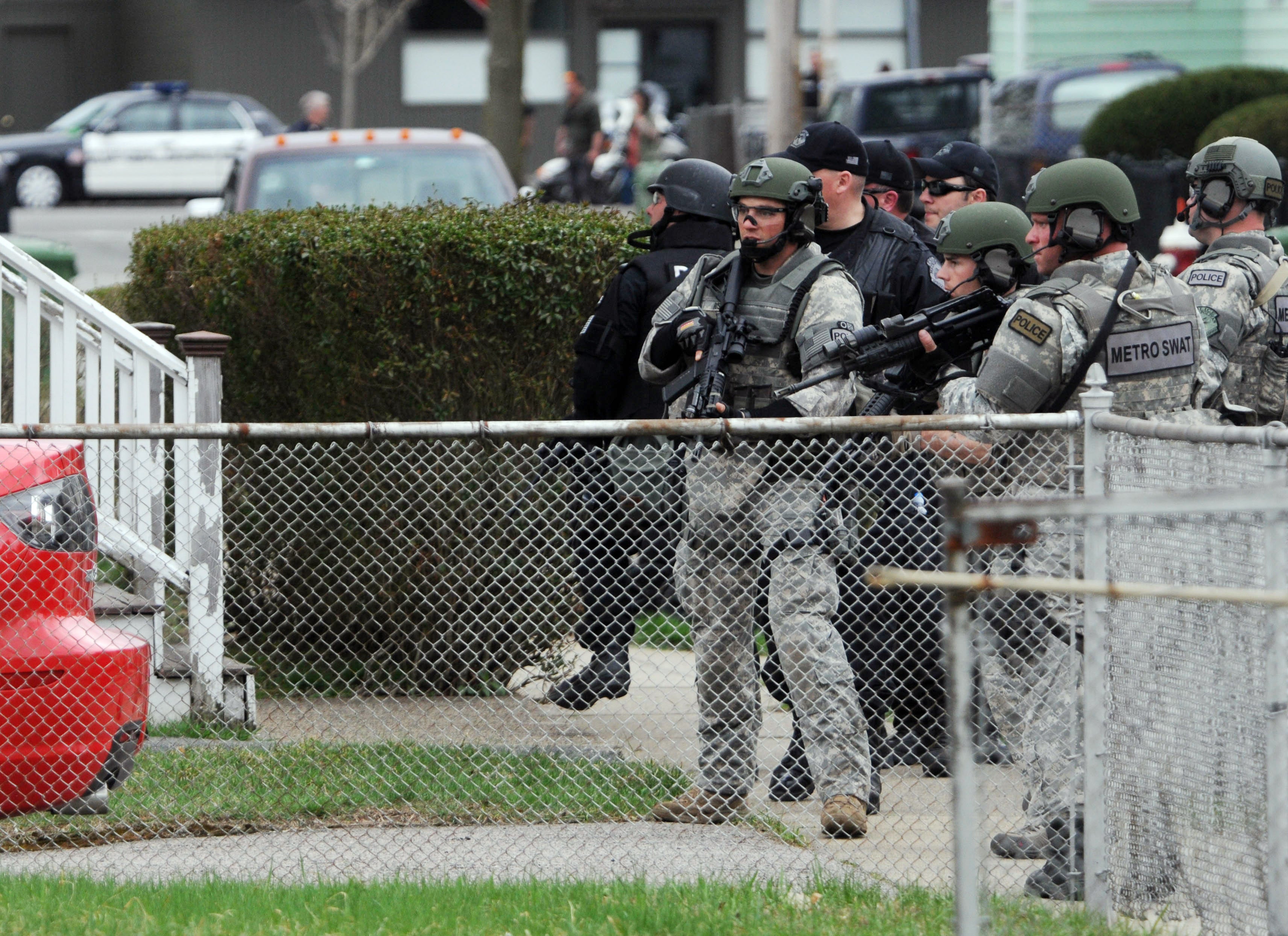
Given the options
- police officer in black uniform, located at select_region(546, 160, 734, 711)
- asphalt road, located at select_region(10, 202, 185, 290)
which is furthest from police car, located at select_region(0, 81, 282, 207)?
police officer in black uniform, located at select_region(546, 160, 734, 711)

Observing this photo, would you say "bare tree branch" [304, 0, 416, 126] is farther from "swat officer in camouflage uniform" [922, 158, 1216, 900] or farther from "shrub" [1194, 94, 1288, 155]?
"swat officer in camouflage uniform" [922, 158, 1216, 900]

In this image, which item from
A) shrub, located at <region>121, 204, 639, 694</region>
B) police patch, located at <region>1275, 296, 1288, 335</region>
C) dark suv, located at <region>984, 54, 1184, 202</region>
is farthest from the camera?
dark suv, located at <region>984, 54, 1184, 202</region>

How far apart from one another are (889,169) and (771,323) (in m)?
1.79

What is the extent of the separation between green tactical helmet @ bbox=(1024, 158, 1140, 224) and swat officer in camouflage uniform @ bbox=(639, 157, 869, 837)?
2.18 ft

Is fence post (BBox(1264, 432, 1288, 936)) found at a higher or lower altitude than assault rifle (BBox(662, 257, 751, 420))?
lower

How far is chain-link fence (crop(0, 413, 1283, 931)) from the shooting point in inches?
169

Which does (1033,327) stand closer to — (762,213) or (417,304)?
(762,213)

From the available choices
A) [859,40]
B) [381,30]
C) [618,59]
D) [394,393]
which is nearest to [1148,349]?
[394,393]

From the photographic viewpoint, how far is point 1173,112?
1814 cm

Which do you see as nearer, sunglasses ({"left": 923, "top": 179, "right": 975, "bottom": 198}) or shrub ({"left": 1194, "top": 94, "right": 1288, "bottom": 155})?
sunglasses ({"left": 923, "top": 179, "right": 975, "bottom": 198})

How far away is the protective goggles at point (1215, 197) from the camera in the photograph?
Result: 5.68 meters

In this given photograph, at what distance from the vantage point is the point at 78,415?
711 cm

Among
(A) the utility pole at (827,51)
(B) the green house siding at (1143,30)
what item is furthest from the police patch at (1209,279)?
(B) the green house siding at (1143,30)

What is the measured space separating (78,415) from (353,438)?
9.78 ft
